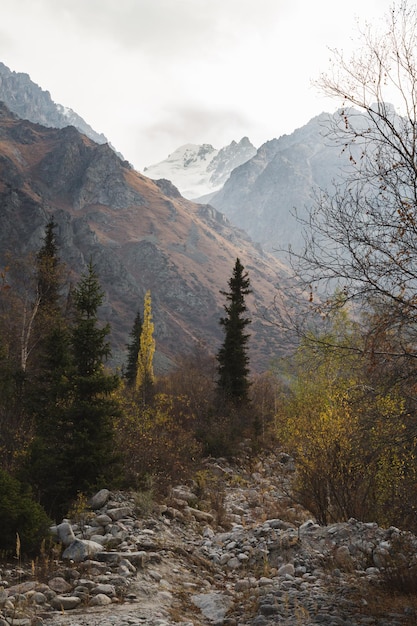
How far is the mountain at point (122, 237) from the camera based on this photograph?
98250 millimetres

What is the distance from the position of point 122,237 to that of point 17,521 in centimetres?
13435

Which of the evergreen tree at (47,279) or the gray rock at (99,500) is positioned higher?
the evergreen tree at (47,279)

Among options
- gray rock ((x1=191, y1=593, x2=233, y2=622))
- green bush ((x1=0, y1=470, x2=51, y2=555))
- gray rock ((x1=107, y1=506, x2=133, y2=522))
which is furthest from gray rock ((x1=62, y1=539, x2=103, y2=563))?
gray rock ((x1=191, y1=593, x2=233, y2=622))

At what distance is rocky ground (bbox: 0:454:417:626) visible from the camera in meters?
5.53

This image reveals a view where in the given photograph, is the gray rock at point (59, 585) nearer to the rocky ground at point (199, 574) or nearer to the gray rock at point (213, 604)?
the rocky ground at point (199, 574)

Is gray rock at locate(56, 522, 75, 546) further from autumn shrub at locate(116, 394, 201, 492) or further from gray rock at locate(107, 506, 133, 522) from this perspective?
autumn shrub at locate(116, 394, 201, 492)

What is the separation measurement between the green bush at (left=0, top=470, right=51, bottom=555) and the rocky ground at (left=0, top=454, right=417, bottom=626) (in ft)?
1.31

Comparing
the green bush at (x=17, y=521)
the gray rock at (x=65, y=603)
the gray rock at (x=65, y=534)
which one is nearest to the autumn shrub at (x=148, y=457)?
the gray rock at (x=65, y=534)

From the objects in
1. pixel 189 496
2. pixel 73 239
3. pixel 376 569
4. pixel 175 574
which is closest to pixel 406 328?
pixel 376 569

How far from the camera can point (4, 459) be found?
10500 mm

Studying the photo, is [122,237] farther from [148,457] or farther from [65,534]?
[65,534]

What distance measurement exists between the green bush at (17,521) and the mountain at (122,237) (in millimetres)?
71705

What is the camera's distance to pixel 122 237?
13600 cm

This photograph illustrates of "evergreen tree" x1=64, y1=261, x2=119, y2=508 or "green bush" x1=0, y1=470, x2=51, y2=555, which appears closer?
"green bush" x1=0, y1=470, x2=51, y2=555
